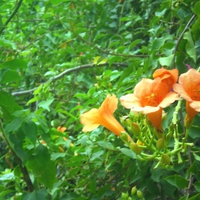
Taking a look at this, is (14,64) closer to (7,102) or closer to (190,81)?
(7,102)

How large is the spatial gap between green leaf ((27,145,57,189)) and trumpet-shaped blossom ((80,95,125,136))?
39 centimetres

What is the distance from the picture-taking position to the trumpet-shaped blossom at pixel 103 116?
1.24m

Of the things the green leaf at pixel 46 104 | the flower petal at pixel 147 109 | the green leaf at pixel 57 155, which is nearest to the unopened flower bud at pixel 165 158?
the flower petal at pixel 147 109

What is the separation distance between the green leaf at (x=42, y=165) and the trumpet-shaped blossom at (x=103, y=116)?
0.39 metres

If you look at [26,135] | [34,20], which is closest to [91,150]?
[26,135]

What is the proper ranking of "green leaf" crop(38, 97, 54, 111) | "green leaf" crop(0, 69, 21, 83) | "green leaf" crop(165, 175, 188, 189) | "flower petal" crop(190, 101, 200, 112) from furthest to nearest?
"green leaf" crop(38, 97, 54, 111) → "green leaf" crop(0, 69, 21, 83) → "green leaf" crop(165, 175, 188, 189) → "flower petal" crop(190, 101, 200, 112)

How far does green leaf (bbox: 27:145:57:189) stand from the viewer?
1576 mm

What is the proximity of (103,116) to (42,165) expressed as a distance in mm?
447

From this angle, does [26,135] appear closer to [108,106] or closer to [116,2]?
[108,106]

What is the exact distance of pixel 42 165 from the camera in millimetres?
1571

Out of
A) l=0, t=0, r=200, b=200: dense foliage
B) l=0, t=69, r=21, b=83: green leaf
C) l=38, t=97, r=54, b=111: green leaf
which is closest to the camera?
l=0, t=0, r=200, b=200: dense foliage

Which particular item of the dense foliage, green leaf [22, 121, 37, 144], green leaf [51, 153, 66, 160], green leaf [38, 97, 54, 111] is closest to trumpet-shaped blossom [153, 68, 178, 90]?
the dense foliage

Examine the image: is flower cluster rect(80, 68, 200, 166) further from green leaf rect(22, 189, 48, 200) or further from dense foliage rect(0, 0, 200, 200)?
green leaf rect(22, 189, 48, 200)

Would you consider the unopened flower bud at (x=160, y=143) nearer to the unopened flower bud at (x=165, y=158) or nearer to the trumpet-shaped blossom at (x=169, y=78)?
the unopened flower bud at (x=165, y=158)
